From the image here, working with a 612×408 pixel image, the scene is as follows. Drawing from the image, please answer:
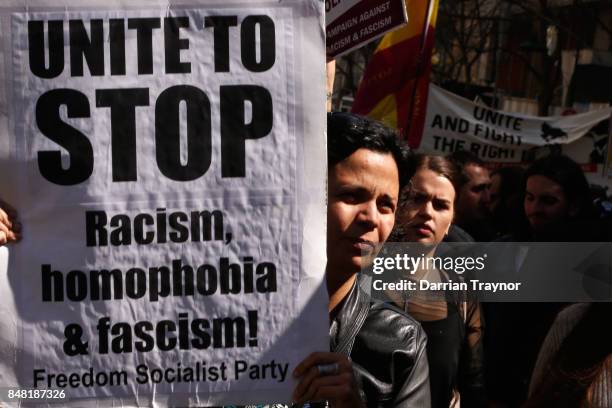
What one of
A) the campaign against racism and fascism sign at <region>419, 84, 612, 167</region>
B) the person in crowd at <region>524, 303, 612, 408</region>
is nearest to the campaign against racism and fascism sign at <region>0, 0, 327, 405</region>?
the person in crowd at <region>524, 303, 612, 408</region>

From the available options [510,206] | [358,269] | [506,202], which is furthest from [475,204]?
[358,269]

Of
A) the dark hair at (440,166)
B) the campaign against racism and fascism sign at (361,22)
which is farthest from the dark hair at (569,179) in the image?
the campaign against racism and fascism sign at (361,22)

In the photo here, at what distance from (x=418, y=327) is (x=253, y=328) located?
20.6 inches

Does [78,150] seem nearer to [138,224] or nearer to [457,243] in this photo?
[138,224]

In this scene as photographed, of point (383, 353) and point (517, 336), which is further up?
point (383, 353)

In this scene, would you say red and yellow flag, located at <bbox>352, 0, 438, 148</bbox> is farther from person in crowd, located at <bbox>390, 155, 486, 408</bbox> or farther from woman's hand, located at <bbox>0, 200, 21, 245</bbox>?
woman's hand, located at <bbox>0, 200, 21, 245</bbox>

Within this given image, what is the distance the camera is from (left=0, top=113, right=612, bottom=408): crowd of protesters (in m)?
2.41

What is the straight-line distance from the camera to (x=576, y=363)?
2.75m

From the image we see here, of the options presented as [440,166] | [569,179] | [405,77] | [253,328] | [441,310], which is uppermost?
[405,77]

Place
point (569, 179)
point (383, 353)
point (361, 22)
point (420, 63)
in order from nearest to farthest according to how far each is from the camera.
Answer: point (383, 353) → point (361, 22) → point (569, 179) → point (420, 63)

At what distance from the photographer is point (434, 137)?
10.7 m

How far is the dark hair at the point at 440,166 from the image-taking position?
438 cm

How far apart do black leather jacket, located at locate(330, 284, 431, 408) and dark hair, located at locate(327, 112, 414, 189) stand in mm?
384

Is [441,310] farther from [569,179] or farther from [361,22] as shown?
[569,179]
